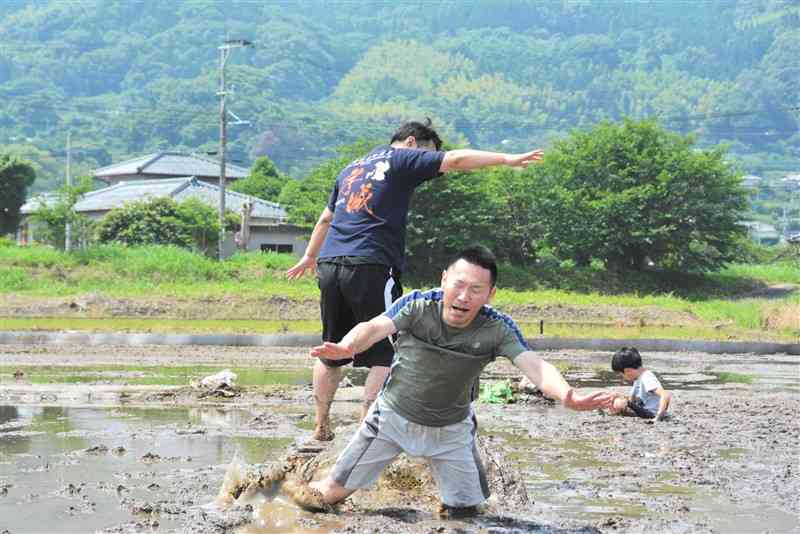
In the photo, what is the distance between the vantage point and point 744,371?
19031 millimetres

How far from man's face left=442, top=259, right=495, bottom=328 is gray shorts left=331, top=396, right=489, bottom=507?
2.03 feet

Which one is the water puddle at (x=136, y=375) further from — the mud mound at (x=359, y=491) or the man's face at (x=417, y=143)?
the mud mound at (x=359, y=491)

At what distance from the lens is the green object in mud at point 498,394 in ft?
39.9

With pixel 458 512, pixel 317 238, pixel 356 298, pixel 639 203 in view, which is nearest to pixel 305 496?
pixel 458 512

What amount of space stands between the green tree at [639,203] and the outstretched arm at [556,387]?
147 ft

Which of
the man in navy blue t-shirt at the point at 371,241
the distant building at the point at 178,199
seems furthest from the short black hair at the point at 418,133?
the distant building at the point at 178,199

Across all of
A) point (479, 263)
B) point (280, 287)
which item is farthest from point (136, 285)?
point (479, 263)

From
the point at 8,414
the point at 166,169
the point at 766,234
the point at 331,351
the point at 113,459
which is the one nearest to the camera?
the point at 331,351

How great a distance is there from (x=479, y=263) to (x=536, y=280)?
42593mm

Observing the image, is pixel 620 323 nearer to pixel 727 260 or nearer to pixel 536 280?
pixel 536 280

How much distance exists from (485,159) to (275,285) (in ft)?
112

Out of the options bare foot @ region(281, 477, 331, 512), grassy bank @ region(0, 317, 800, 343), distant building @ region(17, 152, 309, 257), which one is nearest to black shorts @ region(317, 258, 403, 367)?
bare foot @ region(281, 477, 331, 512)

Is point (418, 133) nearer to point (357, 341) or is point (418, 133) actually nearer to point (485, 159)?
point (485, 159)

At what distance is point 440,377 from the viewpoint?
6012 mm
